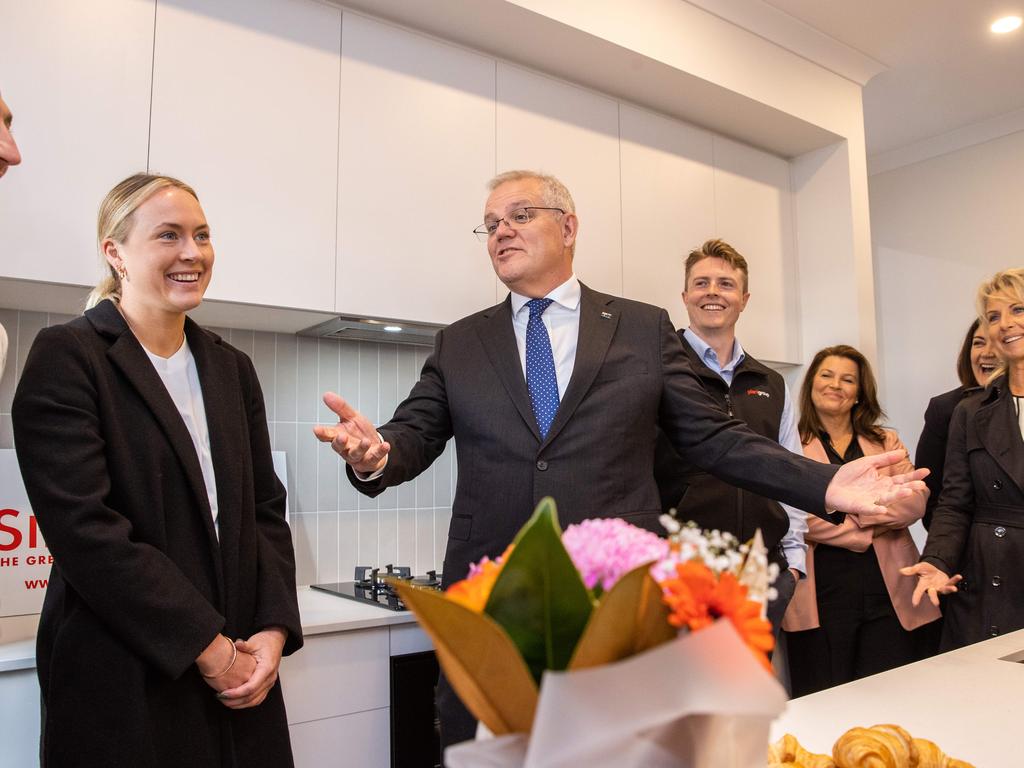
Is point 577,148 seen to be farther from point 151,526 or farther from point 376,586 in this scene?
point 151,526

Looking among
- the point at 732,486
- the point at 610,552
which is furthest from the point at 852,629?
the point at 610,552

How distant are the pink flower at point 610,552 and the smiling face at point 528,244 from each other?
1304 millimetres

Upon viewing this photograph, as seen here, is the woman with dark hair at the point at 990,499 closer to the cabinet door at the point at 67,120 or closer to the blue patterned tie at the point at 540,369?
the blue patterned tie at the point at 540,369

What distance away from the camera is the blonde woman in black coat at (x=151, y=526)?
1.29m

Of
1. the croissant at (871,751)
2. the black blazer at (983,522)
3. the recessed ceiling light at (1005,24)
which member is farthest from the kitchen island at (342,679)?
the recessed ceiling light at (1005,24)

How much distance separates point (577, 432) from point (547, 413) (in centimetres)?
8

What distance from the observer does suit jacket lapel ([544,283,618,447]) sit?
1677 mm

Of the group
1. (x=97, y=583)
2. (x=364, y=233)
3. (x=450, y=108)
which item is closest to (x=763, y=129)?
(x=450, y=108)

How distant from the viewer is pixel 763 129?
11.4 feet

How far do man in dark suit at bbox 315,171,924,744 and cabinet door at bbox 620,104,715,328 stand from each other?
1.19m

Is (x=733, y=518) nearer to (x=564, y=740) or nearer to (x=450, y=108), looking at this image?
(x=450, y=108)

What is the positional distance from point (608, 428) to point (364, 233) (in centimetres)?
108

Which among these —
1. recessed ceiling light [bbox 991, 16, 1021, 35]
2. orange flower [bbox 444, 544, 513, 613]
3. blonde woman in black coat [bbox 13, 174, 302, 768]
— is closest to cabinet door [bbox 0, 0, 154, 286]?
blonde woman in black coat [bbox 13, 174, 302, 768]

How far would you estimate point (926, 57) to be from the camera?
3.60 metres
